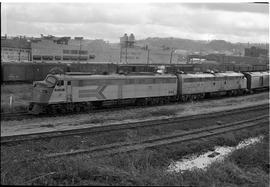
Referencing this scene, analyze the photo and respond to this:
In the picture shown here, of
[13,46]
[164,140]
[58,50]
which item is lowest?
[164,140]

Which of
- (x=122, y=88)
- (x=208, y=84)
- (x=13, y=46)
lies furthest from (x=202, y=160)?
(x=208, y=84)

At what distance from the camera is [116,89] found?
25.7 metres

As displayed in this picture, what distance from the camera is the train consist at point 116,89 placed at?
22312 millimetres

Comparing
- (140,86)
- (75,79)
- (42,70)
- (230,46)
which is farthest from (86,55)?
(230,46)

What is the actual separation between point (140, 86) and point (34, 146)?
1364 cm

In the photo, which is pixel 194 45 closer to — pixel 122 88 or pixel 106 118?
pixel 122 88

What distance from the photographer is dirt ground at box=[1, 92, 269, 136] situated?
18.6 meters

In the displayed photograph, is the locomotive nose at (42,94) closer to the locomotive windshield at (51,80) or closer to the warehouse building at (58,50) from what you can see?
the locomotive windshield at (51,80)

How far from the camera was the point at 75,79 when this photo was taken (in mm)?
23188

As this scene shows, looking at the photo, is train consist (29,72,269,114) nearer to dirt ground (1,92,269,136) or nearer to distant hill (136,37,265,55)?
dirt ground (1,92,269,136)

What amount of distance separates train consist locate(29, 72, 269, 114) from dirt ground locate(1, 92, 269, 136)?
1.02 meters

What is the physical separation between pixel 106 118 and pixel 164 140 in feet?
17.8

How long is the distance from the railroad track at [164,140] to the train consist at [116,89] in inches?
271

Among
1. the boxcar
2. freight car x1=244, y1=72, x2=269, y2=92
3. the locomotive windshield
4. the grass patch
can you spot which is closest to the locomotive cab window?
the locomotive windshield
